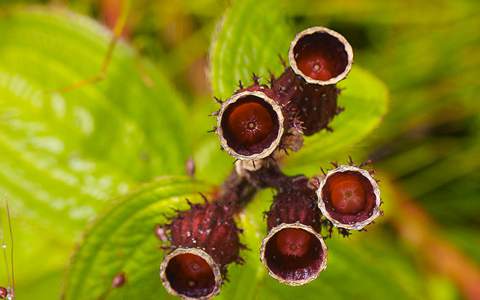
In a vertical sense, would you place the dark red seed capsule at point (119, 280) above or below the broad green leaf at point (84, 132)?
below

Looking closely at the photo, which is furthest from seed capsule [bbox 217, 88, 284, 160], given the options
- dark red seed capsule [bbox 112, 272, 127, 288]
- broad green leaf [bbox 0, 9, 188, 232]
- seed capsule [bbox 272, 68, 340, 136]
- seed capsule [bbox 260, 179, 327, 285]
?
broad green leaf [bbox 0, 9, 188, 232]

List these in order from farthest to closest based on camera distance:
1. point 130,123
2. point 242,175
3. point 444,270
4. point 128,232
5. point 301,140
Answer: point 444,270 < point 130,123 < point 128,232 < point 242,175 < point 301,140

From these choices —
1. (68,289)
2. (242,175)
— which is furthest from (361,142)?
(68,289)

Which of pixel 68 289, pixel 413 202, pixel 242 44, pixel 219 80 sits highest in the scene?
pixel 413 202

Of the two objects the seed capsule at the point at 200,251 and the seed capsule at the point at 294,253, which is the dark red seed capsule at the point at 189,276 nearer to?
the seed capsule at the point at 200,251

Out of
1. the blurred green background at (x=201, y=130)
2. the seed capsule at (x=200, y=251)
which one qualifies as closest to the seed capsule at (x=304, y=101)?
the seed capsule at (x=200, y=251)

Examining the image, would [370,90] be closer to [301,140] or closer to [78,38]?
[301,140]
